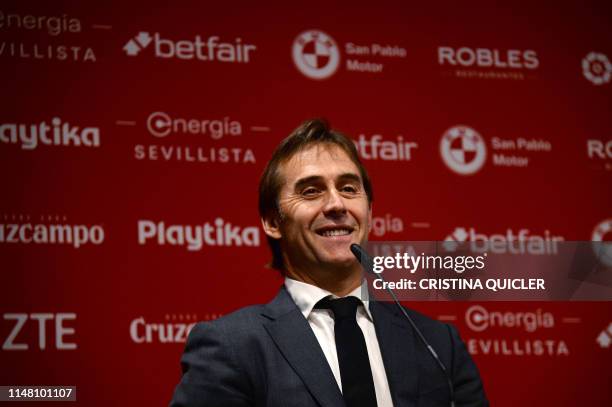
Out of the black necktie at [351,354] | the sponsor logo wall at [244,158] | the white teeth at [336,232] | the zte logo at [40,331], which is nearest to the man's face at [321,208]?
the white teeth at [336,232]

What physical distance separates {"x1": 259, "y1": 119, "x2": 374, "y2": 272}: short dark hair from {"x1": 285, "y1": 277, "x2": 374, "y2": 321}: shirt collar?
0.23 metres

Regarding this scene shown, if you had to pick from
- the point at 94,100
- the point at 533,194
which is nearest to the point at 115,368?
the point at 94,100

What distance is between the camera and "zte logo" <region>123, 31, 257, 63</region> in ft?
10.7

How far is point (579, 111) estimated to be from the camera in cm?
380

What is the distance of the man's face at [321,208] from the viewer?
242 cm

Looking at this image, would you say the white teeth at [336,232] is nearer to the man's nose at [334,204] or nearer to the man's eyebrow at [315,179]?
the man's nose at [334,204]

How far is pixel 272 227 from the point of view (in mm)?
2625

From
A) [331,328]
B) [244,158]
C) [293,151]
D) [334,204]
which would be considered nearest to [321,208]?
[334,204]

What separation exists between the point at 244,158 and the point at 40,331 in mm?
1017

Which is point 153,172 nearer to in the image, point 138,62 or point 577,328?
point 138,62

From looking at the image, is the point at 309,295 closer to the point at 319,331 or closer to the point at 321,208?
the point at 319,331

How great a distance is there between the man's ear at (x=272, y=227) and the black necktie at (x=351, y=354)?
0.34 metres

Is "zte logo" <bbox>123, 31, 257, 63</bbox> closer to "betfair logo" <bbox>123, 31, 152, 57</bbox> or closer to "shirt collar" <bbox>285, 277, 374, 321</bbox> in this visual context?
"betfair logo" <bbox>123, 31, 152, 57</bbox>

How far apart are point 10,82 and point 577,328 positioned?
99.5 inches
